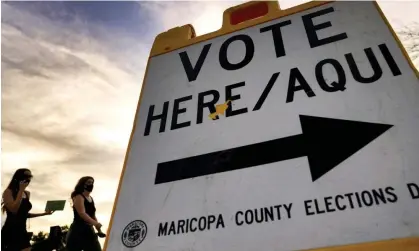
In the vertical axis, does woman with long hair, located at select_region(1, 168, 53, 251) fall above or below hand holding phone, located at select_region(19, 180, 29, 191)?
below

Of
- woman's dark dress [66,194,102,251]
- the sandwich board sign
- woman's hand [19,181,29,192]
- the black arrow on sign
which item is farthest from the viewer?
woman's hand [19,181,29,192]

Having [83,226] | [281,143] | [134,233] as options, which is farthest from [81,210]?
[281,143]

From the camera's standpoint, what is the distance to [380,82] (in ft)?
3.90

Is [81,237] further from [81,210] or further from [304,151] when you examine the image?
[304,151]

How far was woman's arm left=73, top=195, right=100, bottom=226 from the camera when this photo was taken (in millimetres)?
2684

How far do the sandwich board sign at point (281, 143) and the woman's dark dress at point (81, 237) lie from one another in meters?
1.67

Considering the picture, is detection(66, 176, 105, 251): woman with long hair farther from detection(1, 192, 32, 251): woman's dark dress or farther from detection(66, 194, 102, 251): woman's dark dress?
detection(1, 192, 32, 251): woman's dark dress

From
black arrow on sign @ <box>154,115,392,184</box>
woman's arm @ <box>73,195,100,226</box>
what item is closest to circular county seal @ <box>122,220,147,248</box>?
black arrow on sign @ <box>154,115,392,184</box>

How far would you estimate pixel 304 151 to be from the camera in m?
1.12

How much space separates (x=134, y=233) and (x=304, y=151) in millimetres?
782

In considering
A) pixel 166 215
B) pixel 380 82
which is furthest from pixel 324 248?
pixel 380 82

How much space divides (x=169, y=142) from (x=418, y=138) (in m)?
1.05

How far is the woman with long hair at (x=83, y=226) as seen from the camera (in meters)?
2.61

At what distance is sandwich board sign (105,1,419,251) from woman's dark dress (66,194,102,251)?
167 cm
